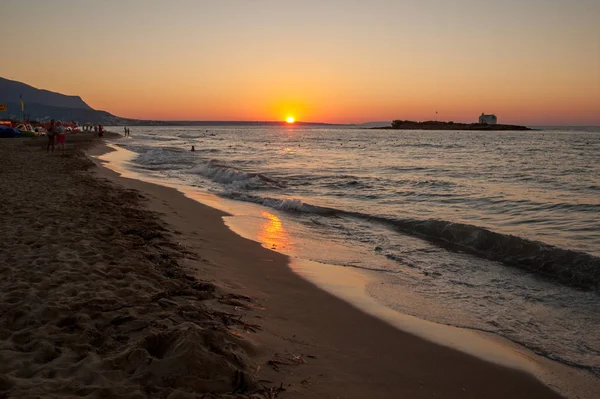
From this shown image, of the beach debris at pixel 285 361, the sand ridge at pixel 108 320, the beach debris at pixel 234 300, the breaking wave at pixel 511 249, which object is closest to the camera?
the sand ridge at pixel 108 320

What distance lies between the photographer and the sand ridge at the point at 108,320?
10.1 feet

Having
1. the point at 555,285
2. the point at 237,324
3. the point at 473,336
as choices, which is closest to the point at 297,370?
the point at 237,324

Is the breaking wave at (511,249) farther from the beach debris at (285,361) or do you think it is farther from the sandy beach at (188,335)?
the beach debris at (285,361)

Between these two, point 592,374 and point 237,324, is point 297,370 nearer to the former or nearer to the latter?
point 237,324

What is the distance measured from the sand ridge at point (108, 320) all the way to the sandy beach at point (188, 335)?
13mm

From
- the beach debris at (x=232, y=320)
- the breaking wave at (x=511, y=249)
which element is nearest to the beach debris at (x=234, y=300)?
the beach debris at (x=232, y=320)

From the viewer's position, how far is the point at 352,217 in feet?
40.8

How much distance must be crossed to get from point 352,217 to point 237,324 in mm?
8375

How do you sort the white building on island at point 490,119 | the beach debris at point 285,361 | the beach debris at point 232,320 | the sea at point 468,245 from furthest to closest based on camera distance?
the white building on island at point 490,119 < the sea at point 468,245 < the beach debris at point 232,320 < the beach debris at point 285,361

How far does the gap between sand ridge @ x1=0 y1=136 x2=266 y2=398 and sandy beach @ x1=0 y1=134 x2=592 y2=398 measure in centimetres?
1

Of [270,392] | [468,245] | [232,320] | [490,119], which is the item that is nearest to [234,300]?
[232,320]

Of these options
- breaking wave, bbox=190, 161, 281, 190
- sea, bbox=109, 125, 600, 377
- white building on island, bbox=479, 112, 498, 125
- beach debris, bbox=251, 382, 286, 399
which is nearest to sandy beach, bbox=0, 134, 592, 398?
beach debris, bbox=251, 382, 286, 399

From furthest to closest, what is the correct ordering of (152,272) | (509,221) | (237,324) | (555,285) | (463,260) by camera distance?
1. (509,221)
2. (463,260)
3. (555,285)
4. (152,272)
5. (237,324)

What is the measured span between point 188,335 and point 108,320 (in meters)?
1.02
